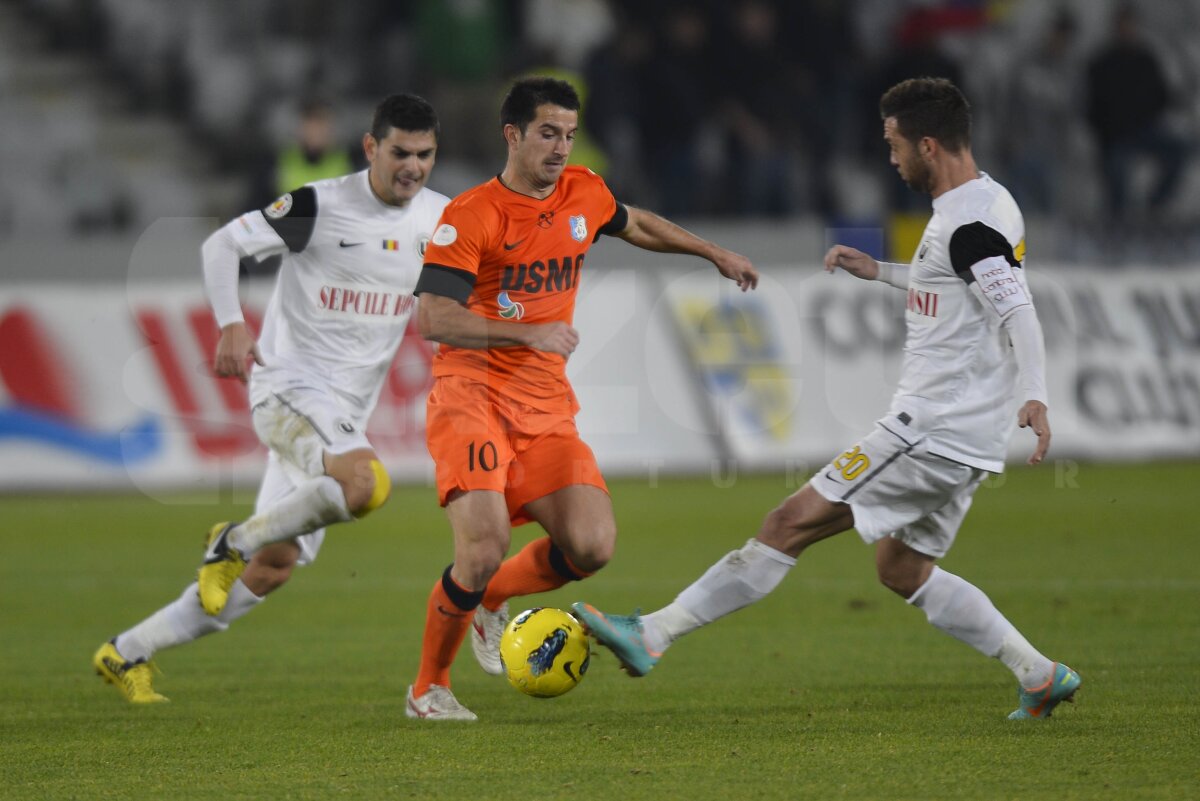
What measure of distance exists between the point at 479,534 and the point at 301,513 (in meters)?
0.80

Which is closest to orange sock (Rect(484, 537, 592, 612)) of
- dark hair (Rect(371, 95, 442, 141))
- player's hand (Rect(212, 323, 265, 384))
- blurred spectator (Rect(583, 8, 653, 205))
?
player's hand (Rect(212, 323, 265, 384))

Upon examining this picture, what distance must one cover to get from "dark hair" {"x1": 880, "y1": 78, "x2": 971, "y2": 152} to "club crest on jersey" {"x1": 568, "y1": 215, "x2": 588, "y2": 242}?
4.08 feet

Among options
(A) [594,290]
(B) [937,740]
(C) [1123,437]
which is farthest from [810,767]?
(C) [1123,437]

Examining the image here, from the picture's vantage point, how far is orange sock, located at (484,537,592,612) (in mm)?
6590

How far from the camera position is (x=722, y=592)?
612cm

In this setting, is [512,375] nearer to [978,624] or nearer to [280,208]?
[280,208]

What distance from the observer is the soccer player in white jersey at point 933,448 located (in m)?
5.88

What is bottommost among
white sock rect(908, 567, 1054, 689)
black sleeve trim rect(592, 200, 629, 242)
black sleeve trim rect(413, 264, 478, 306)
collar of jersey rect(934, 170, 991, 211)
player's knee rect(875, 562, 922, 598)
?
white sock rect(908, 567, 1054, 689)

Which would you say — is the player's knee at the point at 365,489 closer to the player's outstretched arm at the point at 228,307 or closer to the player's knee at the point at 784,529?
the player's outstretched arm at the point at 228,307

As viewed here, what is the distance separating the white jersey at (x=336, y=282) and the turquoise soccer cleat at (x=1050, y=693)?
2.92m

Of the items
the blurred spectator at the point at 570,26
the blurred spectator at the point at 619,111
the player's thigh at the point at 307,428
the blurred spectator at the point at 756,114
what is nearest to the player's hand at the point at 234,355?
the player's thigh at the point at 307,428

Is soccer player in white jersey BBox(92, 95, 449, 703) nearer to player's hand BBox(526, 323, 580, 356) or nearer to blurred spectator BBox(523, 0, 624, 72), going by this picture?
player's hand BBox(526, 323, 580, 356)

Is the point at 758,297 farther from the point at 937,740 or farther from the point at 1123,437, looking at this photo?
the point at 937,740

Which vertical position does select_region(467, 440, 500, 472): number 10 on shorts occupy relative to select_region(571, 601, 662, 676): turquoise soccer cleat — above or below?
above
